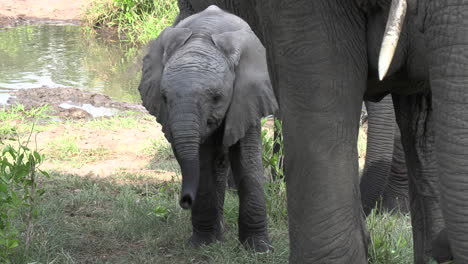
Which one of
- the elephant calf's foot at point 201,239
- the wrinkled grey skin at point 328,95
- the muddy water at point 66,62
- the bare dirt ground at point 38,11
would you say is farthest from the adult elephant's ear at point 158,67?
the bare dirt ground at point 38,11

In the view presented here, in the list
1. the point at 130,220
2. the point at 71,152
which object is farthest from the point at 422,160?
the point at 71,152

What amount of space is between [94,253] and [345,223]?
82.8 inches

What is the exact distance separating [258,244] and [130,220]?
79cm

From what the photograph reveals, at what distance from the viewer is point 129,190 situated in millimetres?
5754

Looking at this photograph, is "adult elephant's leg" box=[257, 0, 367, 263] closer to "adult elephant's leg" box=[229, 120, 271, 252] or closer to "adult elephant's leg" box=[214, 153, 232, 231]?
"adult elephant's leg" box=[229, 120, 271, 252]

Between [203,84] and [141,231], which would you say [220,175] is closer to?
[141,231]

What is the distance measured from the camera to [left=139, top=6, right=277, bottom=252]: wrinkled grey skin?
4367 mm

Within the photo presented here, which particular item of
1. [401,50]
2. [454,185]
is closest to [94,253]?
[401,50]

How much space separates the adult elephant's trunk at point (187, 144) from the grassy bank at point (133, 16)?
31.5 ft

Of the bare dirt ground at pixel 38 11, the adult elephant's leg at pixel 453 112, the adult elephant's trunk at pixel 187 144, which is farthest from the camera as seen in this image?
the bare dirt ground at pixel 38 11

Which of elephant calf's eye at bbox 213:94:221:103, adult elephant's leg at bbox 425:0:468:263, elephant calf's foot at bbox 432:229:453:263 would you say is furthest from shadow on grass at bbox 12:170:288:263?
adult elephant's leg at bbox 425:0:468:263

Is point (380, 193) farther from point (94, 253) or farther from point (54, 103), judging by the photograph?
point (54, 103)

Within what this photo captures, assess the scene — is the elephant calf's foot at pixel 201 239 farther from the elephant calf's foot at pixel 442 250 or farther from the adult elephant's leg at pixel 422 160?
the elephant calf's foot at pixel 442 250

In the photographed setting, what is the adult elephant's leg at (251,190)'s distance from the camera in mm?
4598
